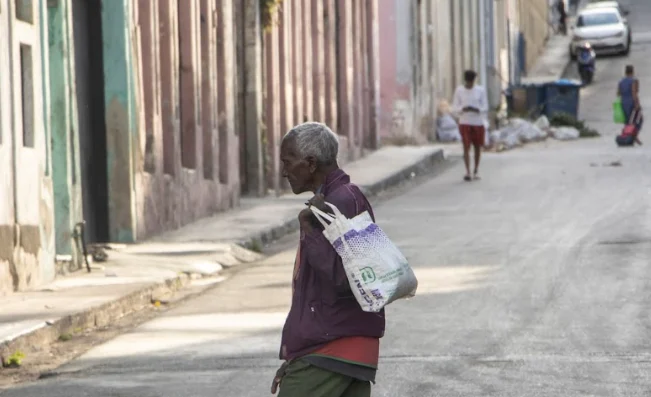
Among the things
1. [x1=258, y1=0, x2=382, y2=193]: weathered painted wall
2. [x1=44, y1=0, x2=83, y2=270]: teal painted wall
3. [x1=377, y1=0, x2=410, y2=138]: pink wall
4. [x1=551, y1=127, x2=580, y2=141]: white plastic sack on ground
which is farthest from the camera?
[x1=551, y1=127, x2=580, y2=141]: white plastic sack on ground

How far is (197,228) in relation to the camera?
20.0 metres

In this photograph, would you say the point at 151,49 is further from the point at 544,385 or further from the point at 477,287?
the point at 544,385

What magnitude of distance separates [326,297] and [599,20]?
5717cm

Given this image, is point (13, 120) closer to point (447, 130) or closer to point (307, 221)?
point (307, 221)

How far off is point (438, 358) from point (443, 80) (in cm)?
2947

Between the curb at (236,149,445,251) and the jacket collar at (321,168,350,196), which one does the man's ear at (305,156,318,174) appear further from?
the curb at (236,149,445,251)

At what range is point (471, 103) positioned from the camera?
84.7 ft

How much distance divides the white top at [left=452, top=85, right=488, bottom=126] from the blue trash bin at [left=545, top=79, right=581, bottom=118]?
1483 cm

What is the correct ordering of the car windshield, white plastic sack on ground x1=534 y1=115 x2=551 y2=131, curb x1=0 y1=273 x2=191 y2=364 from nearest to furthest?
1. curb x1=0 y1=273 x2=191 y2=364
2. white plastic sack on ground x1=534 y1=115 x2=551 y2=131
3. the car windshield

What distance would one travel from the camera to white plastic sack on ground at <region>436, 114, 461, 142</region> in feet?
123

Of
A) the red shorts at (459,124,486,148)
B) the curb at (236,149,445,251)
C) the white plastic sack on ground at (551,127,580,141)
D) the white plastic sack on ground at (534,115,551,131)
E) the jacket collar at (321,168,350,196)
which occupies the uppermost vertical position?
the jacket collar at (321,168,350,196)

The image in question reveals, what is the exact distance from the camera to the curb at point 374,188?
60.3 feet

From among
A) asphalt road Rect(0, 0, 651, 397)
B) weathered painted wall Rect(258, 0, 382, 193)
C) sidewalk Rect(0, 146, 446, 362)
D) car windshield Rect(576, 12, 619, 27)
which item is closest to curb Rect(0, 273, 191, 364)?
sidewalk Rect(0, 146, 446, 362)

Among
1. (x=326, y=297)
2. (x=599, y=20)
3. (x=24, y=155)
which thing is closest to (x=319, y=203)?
(x=326, y=297)
